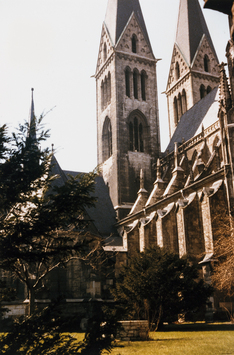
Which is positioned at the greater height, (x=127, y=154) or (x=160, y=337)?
(x=127, y=154)

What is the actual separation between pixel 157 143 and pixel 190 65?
10257mm

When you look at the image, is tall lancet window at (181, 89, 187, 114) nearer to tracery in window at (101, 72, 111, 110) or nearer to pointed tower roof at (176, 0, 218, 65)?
pointed tower roof at (176, 0, 218, 65)

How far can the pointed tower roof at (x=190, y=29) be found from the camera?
1962 inches

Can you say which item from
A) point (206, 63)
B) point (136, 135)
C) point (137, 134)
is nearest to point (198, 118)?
point (137, 134)

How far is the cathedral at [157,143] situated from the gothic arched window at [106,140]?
0.39 ft

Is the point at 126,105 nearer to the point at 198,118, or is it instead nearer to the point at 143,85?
the point at 143,85

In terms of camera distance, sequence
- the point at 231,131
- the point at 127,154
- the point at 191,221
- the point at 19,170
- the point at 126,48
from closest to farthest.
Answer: the point at 19,170, the point at 231,131, the point at 191,221, the point at 127,154, the point at 126,48

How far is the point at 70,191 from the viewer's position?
924cm

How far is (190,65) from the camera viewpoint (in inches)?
1896

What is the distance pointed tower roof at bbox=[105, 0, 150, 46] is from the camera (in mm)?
48625

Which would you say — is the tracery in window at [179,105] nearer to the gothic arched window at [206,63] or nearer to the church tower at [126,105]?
the church tower at [126,105]

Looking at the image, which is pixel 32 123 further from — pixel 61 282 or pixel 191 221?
pixel 191 221

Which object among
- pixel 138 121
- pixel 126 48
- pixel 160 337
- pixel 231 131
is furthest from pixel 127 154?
pixel 160 337

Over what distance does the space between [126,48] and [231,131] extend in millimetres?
26019
